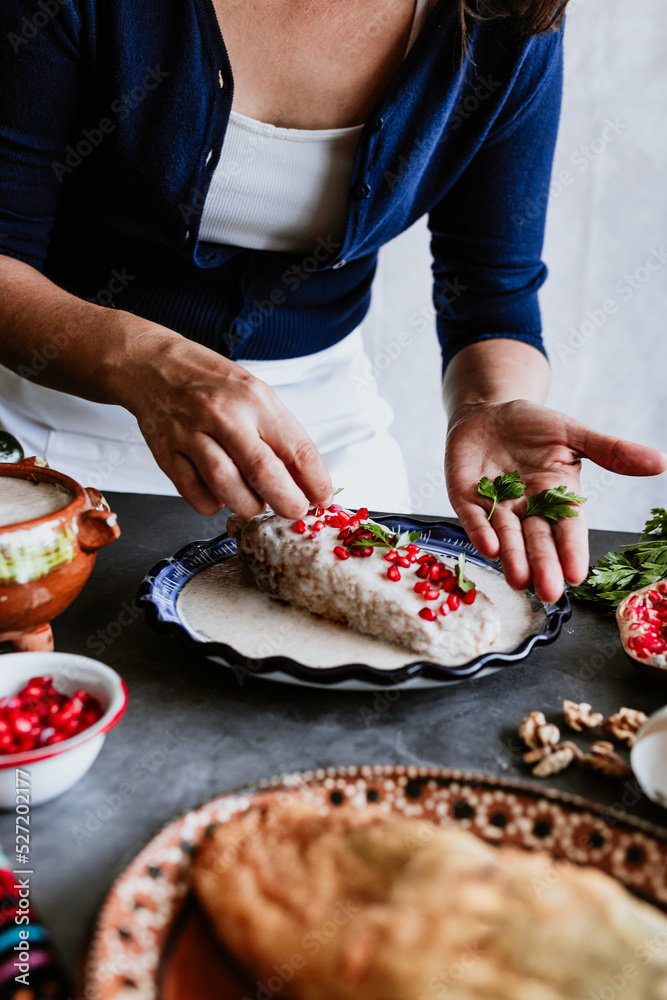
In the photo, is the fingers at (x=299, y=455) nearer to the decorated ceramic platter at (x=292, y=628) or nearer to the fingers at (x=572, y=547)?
the decorated ceramic platter at (x=292, y=628)

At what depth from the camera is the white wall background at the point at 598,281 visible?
341 cm

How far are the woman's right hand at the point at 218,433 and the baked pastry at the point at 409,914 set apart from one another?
548mm

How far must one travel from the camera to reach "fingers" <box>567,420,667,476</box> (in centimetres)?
132

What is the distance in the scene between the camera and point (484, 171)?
191 cm

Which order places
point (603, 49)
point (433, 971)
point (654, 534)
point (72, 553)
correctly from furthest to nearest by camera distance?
point (603, 49) < point (654, 534) < point (72, 553) < point (433, 971)

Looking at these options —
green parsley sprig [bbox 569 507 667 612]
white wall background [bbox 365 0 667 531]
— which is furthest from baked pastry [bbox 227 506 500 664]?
white wall background [bbox 365 0 667 531]

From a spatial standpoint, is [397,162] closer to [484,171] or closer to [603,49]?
[484,171]

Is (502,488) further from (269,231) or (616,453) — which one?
(269,231)

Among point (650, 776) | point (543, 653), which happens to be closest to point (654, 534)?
point (543, 653)

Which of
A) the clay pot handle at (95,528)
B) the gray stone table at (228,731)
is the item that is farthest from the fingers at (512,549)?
the clay pot handle at (95,528)

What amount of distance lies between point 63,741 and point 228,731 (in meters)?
0.24

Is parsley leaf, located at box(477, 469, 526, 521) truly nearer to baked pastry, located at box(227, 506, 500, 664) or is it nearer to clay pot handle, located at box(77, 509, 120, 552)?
baked pastry, located at box(227, 506, 500, 664)

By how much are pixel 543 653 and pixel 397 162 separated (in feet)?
3.68

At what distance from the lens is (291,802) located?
0.78 m
